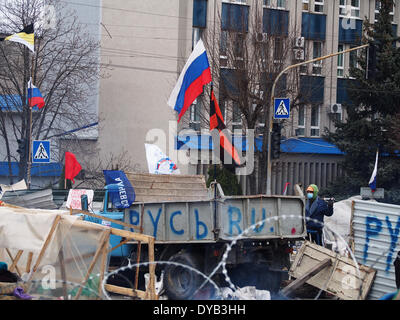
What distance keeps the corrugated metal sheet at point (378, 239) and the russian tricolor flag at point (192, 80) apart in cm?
437

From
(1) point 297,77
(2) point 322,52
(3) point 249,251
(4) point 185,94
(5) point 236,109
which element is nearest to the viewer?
(3) point 249,251

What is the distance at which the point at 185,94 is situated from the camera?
14.4m

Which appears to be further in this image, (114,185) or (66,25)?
(66,25)

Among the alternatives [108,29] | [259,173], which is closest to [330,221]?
[259,173]

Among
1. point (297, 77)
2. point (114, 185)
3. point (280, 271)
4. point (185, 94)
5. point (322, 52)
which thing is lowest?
point (280, 271)

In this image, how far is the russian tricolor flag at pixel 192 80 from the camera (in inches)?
559

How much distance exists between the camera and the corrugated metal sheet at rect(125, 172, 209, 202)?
518 inches

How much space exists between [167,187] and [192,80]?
2.45 m

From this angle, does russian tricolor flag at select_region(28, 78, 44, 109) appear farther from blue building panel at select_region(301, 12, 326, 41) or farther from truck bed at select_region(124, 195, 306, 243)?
blue building panel at select_region(301, 12, 326, 41)

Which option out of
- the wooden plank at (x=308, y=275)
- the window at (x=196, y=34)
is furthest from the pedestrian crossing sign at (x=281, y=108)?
the window at (x=196, y=34)

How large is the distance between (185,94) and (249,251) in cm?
402

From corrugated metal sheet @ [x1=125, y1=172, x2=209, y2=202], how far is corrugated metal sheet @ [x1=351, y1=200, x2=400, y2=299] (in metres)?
3.20

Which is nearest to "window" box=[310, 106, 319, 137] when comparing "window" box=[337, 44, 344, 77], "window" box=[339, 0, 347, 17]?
"window" box=[337, 44, 344, 77]
